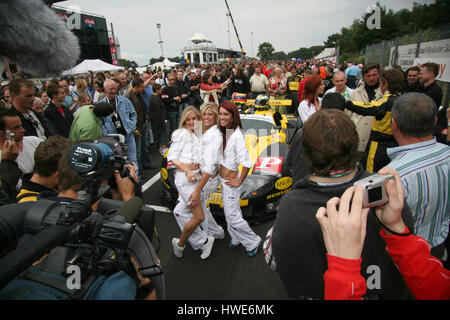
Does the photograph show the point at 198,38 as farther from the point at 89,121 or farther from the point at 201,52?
the point at 89,121

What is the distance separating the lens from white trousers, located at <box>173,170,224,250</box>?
2701mm

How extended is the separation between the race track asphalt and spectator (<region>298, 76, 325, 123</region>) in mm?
1748

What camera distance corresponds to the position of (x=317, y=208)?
1.04 meters

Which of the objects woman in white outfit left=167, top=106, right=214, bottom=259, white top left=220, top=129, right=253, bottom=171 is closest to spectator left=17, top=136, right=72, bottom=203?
woman in white outfit left=167, top=106, right=214, bottom=259

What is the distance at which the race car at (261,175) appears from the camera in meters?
3.26

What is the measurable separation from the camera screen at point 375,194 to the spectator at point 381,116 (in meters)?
2.37

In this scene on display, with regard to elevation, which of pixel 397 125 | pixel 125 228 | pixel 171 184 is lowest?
pixel 171 184

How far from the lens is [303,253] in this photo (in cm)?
109

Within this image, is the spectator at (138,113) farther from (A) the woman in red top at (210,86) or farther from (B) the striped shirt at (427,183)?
(B) the striped shirt at (427,183)

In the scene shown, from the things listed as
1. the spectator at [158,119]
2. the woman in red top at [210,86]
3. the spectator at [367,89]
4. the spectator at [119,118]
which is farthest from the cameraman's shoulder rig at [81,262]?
the woman in red top at [210,86]

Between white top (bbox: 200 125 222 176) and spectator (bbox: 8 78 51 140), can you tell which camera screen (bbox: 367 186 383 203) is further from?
spectator (bbox: 8 78 51 140)

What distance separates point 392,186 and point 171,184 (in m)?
3.06

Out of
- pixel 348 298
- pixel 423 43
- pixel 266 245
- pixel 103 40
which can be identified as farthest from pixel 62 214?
pixel 103 40
